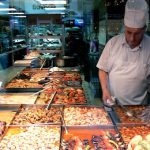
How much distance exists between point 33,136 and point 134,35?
146 centimetres

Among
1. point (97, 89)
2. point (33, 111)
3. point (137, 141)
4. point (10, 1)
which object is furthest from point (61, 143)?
point (10, 1)

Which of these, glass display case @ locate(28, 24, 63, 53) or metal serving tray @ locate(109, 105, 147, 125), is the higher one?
glass display case @ locate(28, 24, 63, 53)

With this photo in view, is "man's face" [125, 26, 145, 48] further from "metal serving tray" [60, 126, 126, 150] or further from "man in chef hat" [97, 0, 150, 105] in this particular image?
"metal serving tray" [60, 126, 126, 150]

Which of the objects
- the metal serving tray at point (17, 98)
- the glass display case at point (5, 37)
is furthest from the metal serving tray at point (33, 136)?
the glass display case at point (5, 37)

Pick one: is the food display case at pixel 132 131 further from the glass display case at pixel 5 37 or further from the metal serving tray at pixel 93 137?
the glass display case at pixel 5 37

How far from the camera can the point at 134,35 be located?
3.13m

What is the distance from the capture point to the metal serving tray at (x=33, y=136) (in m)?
2.20

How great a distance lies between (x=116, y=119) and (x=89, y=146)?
0.61 metres

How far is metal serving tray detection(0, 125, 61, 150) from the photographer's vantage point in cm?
220

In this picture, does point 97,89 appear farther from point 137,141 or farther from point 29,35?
point 137,141

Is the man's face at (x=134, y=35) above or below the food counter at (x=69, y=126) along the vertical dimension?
above

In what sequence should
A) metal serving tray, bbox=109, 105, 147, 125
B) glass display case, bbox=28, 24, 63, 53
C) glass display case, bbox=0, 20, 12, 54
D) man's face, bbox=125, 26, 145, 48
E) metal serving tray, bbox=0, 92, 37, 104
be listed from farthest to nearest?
1. glass display case, bbox=0, 20, 12, 54
2. glass display case, bbox=28, 24, 63, 53
3. metal serving tray, bbox=0, 92, 37, 104
4. man's face, bbox=125, 26, 145, 48
5. metal serving tray, bbox=109, 105, 147, 125

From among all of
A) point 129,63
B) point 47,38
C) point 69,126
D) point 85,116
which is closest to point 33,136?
point 69,126

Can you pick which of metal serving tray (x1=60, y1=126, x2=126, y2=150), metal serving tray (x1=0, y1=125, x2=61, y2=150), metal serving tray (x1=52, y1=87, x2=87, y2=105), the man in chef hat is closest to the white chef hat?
the man in chef hat
